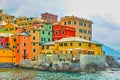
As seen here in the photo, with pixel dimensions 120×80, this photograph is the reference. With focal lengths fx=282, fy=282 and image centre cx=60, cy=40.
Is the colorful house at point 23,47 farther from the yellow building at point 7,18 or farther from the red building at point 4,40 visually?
the yellow building at point 7,18

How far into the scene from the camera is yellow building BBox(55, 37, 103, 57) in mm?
74938

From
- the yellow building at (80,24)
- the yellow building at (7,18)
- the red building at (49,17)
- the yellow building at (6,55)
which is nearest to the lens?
the yellow building at (6,55)

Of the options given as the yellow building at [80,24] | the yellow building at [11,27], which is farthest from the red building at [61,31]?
the yellow building at [11,27]

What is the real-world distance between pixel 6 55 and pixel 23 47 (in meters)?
5.49

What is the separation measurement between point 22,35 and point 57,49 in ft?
37.4

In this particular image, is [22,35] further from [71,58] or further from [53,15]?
[53,15]

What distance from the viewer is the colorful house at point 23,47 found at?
82875mm

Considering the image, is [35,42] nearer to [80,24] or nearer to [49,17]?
[80,24]

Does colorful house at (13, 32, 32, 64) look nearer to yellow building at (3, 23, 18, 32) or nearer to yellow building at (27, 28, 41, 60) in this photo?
yellow building at (27, 28, 41, 60)

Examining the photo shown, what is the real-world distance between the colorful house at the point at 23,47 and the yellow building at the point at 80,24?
62.4 feet

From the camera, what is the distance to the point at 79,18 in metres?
98.5

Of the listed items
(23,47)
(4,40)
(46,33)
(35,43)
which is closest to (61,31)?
(46,33)

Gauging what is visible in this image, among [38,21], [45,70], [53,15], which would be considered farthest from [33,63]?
[53,15]

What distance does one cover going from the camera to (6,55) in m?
82.2
